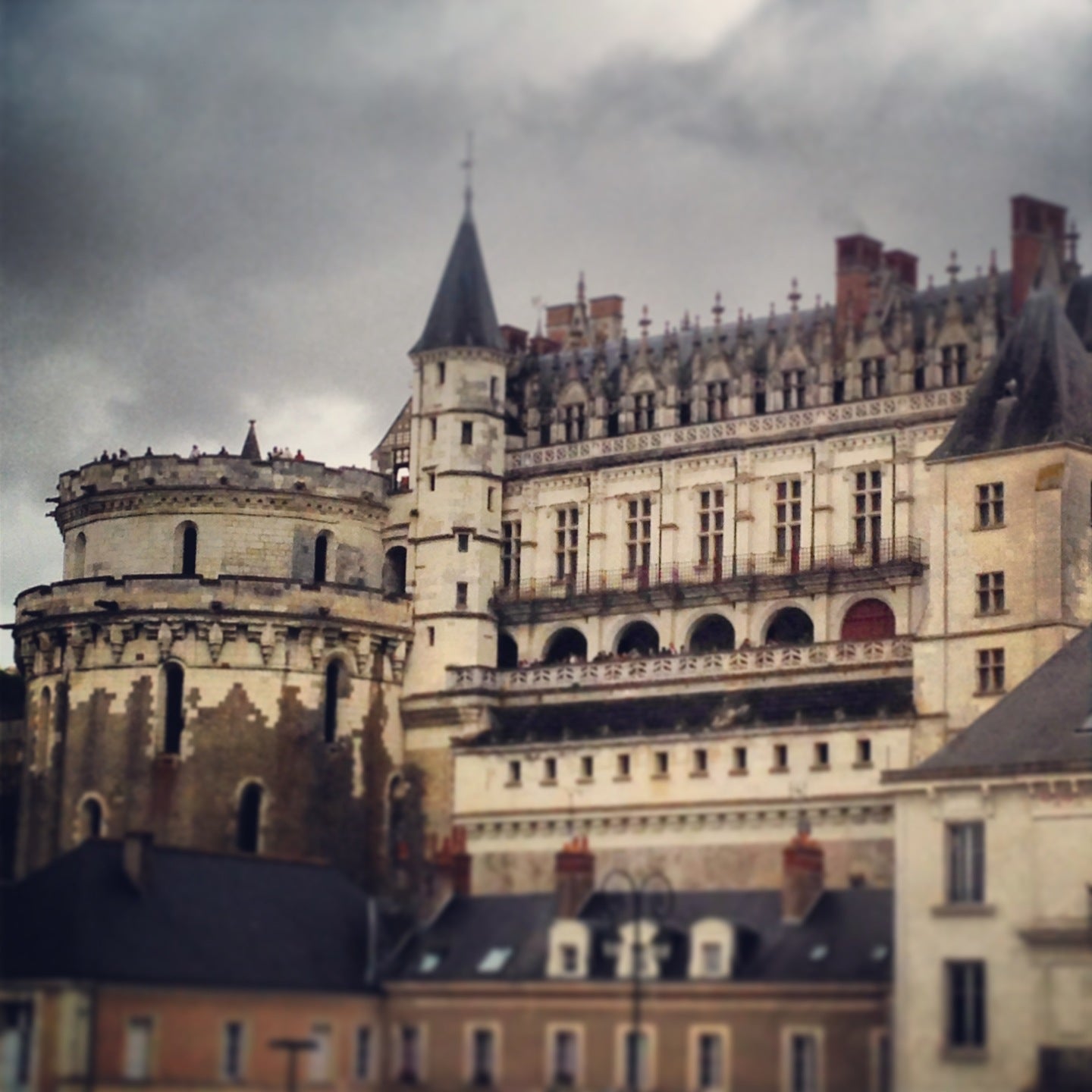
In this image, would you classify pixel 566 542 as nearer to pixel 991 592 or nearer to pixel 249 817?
pixel 249 817

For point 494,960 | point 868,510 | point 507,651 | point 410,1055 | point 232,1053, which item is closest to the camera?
point 232,1053

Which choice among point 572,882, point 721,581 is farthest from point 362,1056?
point 721,581

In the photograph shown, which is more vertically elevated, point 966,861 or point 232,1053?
point 966,861

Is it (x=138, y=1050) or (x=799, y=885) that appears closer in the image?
(x=138, y=1050)

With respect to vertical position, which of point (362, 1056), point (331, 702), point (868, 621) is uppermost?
point (868, 621)

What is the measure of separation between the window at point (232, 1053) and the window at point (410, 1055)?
3.67 metres

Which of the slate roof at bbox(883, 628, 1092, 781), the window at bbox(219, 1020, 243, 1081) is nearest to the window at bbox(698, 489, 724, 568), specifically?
the slate roof at bbox(883, 628, 1092, 781)

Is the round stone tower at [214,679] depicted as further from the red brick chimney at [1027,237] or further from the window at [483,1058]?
the window at [483,1058]

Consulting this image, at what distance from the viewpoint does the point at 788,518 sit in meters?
87.4

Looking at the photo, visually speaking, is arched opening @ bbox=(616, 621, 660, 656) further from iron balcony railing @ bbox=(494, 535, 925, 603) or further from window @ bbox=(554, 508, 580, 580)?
window @ bbox=(554, 508, 580, 580)

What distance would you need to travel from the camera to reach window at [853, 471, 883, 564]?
8519 cm

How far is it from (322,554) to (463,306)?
7925mm

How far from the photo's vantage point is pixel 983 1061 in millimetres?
60500

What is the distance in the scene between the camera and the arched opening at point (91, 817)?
8669 centimetres
